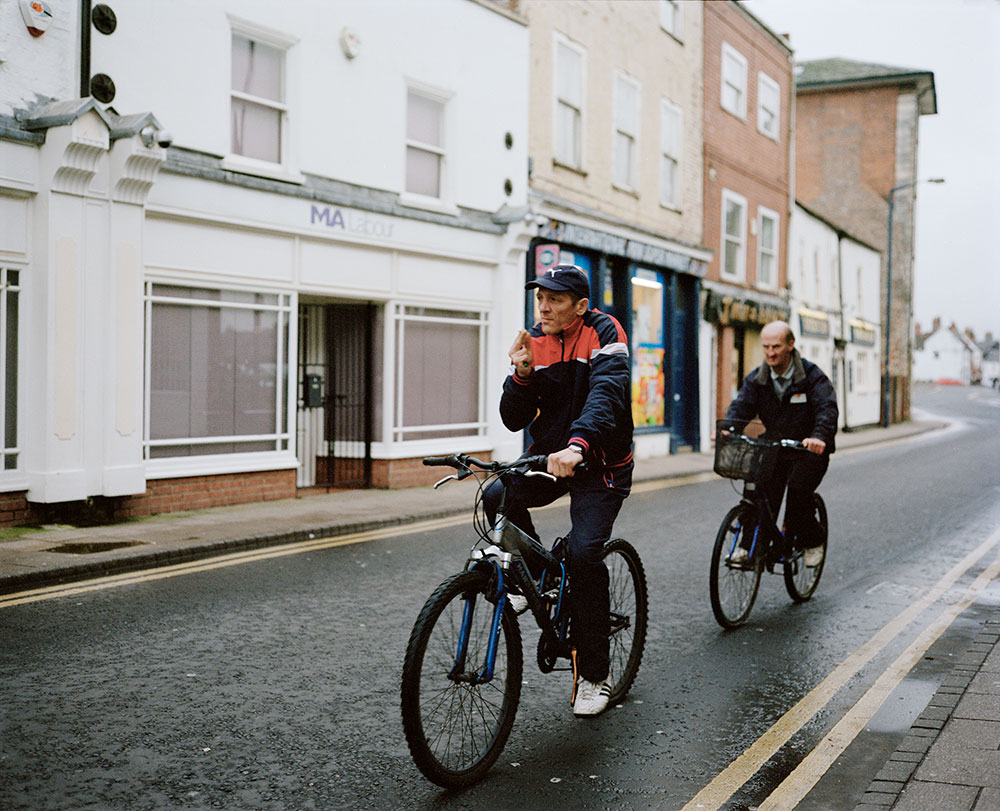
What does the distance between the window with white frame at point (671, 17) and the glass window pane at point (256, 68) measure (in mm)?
11527

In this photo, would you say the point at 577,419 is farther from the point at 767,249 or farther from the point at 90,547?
the point at 767,249

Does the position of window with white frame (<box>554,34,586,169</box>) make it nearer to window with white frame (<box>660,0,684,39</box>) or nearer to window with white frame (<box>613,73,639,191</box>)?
window with white frame (<box>613,73,639,191</box>)

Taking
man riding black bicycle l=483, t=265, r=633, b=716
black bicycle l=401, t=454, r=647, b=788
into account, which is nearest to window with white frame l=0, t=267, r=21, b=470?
man riding black bicycle l=483, t=265, r=633, b=716

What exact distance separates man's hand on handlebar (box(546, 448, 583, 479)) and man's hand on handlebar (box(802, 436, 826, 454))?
126 inches

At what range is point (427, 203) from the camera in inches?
592

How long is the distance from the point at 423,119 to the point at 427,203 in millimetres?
1304

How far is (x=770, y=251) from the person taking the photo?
93.5 ft

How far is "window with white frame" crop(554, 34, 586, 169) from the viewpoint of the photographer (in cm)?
1841

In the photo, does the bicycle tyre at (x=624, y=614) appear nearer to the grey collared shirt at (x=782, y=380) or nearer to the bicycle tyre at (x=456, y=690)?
the bicycle tyre at (x=456, y=690)

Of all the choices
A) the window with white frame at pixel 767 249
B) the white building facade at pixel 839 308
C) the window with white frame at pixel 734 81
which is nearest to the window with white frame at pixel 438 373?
the window with white frame at pixel 734 81

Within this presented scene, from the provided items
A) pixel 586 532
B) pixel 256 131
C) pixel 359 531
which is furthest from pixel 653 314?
pixel 586 532

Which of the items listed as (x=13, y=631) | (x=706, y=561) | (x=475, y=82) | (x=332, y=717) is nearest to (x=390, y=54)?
(x=475, y=82)

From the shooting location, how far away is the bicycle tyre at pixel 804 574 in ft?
23.8

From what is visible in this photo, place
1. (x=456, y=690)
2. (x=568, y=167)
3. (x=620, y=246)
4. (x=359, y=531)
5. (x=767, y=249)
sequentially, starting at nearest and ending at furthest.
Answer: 1. (x=456, y=690)
2. (x=359, y=531)
3. (x=568, y=167)
4. (x=620, y=246)
5. (x=767, y=249)
